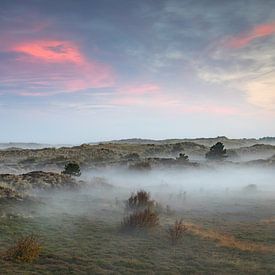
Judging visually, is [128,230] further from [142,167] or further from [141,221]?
[142,167]

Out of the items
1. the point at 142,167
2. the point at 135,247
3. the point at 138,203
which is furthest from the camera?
the point at 142,167

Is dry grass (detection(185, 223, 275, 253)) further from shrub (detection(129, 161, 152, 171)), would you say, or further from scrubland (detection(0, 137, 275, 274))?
shrub (detection(129, 161, 152, 171))

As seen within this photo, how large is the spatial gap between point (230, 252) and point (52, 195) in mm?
17107

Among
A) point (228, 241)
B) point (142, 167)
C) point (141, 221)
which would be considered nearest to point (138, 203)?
point (141, 221)

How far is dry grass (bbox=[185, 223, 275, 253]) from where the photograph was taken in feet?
52.3

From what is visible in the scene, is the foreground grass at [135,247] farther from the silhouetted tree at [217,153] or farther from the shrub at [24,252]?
the silhouetted tree at [217,153]

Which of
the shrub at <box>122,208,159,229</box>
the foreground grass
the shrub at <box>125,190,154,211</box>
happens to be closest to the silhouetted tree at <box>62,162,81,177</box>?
the shrub at <box>125,190,154,211</box>

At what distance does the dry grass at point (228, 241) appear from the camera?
1593cm

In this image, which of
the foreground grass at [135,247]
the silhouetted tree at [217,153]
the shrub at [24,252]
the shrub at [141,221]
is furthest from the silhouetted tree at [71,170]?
the silhouetted tree at [217,153]

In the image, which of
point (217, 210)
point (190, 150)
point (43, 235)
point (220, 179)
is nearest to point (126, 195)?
point (217, 210)

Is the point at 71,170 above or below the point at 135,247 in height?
above

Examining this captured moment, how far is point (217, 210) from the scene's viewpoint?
84.3 ft

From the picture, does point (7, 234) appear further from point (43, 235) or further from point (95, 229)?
point (95, 229)

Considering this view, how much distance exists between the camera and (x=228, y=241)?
17047 millimetres
